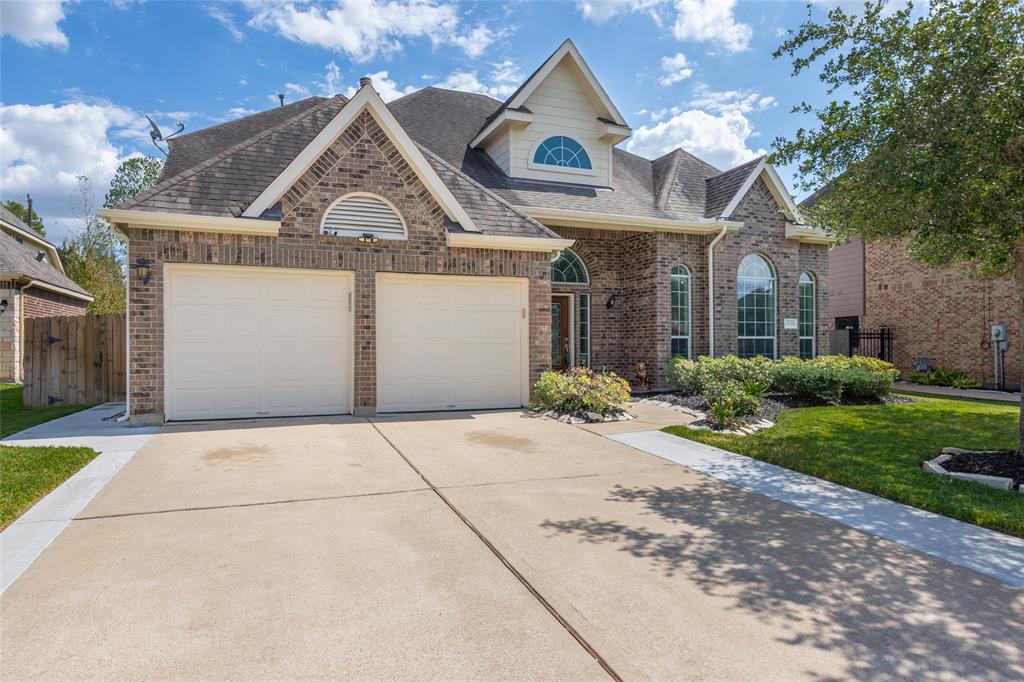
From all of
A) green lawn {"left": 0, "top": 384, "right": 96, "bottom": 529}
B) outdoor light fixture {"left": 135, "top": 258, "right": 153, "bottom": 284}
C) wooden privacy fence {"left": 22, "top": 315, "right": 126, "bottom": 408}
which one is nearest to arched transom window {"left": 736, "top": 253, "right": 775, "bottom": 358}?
outdoor light fixture {"left": 135, "top": 258, "right": 153, "bottom": 284}

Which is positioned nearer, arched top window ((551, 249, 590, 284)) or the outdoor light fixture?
the outdoor light fixture

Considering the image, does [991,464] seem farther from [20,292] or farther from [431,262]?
[20,292]

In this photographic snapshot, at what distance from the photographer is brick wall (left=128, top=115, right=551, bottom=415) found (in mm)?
8812

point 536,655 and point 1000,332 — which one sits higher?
point 1000,332

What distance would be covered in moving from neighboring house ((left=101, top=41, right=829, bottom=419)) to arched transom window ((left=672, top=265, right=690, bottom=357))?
5cm

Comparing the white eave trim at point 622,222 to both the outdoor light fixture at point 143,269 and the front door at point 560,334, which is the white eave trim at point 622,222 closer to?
the front door at point 560,334

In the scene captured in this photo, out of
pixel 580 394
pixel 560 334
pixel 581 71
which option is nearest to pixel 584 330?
pixel 560 334

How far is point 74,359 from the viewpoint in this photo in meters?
12.0

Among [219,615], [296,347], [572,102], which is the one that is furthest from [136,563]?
[572,102]

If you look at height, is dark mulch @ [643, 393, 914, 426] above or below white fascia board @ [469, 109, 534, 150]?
below

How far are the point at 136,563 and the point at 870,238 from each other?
8.41 meters

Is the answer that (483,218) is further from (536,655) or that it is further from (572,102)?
(536,655)

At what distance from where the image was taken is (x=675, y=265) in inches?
552

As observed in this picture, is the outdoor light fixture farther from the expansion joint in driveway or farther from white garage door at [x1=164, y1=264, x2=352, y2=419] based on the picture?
the expansion joint in driveway
